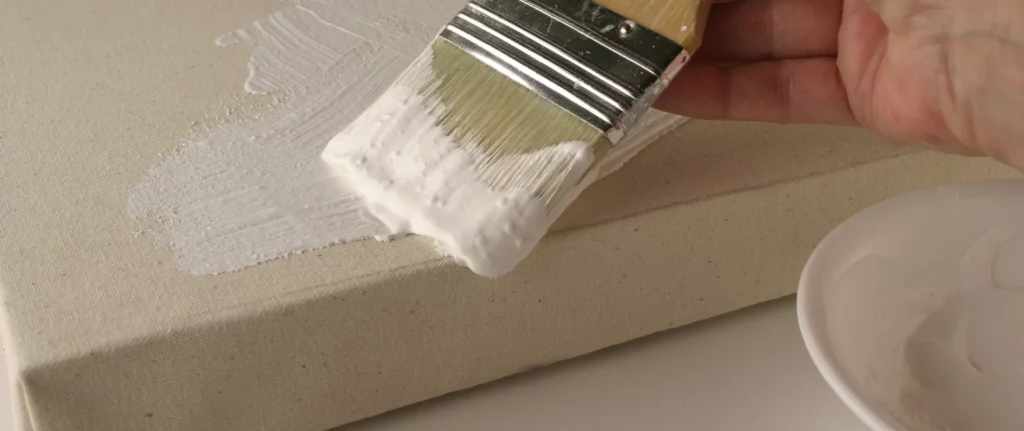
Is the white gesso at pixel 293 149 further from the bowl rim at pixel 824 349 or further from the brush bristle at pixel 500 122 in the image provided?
the bowl rim at pixel 824 349

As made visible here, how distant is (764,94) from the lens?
0.67 metres

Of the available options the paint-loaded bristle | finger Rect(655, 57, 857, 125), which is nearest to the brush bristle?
the paint-loaded bristle

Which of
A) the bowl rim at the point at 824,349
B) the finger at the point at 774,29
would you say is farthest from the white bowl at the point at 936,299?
the finger at the point at 774,29

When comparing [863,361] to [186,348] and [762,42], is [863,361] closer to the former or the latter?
[762,42]

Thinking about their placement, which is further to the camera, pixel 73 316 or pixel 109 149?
pixel 109 149

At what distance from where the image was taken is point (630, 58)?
575mm

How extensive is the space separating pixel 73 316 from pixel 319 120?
234 millimetres

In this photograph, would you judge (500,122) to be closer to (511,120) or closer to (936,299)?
(511,120)

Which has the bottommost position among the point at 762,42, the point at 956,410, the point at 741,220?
the point at 956,410

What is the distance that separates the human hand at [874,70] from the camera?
1.74 feet

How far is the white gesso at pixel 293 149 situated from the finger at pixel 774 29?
7cm

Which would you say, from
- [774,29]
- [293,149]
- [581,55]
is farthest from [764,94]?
[293,149]

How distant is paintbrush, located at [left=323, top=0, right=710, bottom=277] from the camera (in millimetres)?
561

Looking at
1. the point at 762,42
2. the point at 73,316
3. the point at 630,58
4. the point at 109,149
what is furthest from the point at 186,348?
the point at 762,42
